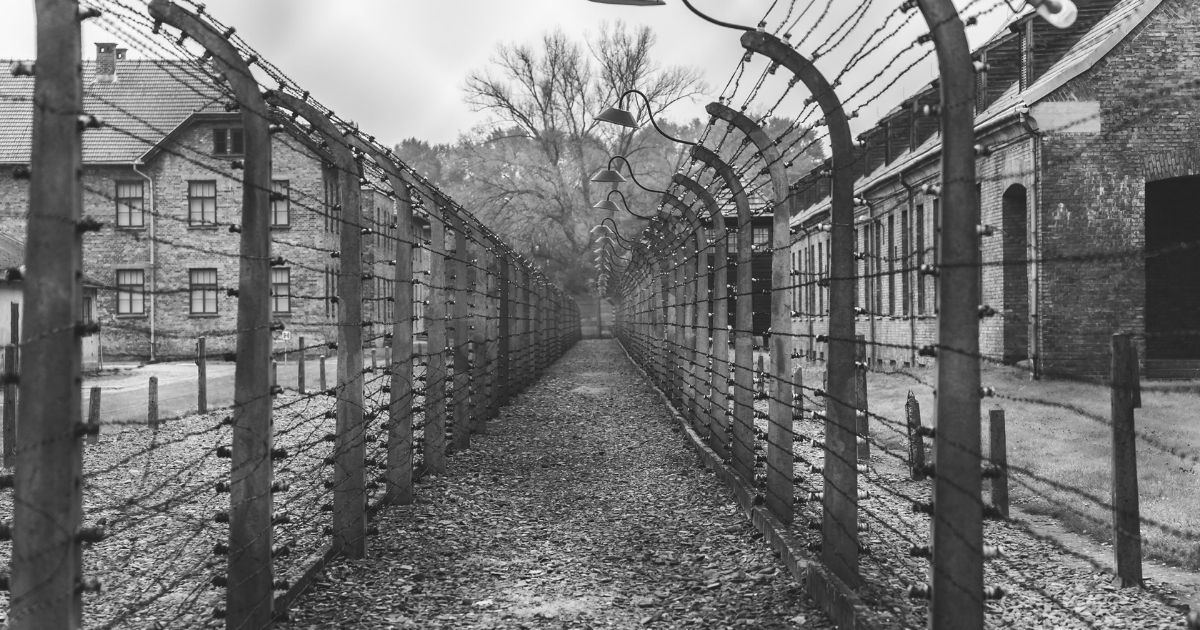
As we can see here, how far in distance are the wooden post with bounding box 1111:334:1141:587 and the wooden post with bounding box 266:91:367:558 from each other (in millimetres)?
4125

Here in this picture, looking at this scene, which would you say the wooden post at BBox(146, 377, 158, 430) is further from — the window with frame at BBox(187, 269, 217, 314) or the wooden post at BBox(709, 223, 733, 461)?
the window with frame at BBox(187, 269, 217, 314)

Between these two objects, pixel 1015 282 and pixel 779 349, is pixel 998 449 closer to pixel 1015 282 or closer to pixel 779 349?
pixel 779 349

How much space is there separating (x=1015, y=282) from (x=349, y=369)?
15.1 metres

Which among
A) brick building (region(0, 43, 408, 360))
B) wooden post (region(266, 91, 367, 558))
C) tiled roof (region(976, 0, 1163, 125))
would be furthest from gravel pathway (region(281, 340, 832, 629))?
brick building (region(0, 43, 408, 360))

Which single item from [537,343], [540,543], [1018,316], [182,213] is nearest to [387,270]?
[182,213]

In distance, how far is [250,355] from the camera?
440 cm

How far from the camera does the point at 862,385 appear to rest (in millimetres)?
10961

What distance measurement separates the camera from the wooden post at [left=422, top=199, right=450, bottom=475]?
8883 millimetres

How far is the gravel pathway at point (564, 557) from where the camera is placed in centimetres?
521

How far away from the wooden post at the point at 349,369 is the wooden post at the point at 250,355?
4.85 ft

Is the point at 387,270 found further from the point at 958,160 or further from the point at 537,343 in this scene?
the point at 958,160

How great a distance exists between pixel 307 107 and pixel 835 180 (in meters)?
2.85

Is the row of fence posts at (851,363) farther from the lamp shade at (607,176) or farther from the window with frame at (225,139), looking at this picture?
the window with frame at (225,139)

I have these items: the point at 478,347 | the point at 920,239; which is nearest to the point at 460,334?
the point at 478,347
